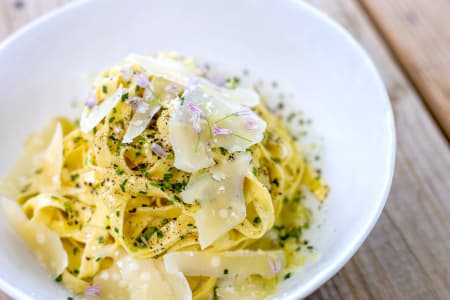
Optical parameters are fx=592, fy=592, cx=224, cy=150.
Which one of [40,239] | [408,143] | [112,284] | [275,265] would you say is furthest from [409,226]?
[40,239]

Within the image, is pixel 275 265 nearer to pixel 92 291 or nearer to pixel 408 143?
pixel 92 291

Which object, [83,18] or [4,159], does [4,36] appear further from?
[4,159]

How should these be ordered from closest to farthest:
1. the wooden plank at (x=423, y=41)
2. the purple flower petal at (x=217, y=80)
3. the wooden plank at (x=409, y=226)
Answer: the wooden plank at (x=409, y=226), the purple flower petal at (x=217, y=80), the wooden plank at (x=423, y=41)

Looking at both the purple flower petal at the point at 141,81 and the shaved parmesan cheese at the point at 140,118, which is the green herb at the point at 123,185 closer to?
the shaved parmesan cheese at the point at 140,118

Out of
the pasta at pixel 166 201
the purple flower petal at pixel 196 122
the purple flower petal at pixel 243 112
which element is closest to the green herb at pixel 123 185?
the pasta at pixel 166 201

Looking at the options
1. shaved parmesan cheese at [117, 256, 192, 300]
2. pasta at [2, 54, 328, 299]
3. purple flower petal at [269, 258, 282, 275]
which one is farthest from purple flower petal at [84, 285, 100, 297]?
purple flower petal at [269, 258, 282, 275]
